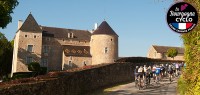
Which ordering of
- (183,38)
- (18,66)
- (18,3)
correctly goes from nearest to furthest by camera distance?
(183,38) < (18,3) < (18,66)

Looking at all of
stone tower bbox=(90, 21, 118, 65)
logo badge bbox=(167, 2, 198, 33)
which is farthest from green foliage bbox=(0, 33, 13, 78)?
logo badge bbox=(167, 2, 198, 33)

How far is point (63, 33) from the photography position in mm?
71438

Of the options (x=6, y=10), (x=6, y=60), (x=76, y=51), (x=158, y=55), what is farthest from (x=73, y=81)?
(x=158, y=55)

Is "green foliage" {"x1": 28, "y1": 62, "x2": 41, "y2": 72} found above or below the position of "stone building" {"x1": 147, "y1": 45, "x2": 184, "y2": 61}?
below

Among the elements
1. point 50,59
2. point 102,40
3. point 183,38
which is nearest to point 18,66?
point 50,59

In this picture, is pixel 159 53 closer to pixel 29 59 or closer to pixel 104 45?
pixel 104 45

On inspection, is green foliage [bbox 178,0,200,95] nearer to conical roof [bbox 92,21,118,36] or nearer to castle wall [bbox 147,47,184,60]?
conical roof [bbox 92,21,118,36]

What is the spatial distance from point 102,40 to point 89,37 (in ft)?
29.1

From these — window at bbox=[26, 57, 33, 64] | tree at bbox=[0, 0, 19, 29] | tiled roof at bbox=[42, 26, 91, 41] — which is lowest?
window at bbox=[26, 57, 33, 64]

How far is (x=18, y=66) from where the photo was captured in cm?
6066

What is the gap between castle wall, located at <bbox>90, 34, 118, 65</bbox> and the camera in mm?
65188

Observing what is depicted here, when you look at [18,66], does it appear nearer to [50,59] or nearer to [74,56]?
[50,59]

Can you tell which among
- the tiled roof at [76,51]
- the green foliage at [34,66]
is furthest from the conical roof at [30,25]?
the green foliage at [34,66]

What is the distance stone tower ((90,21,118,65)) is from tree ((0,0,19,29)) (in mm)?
39674
